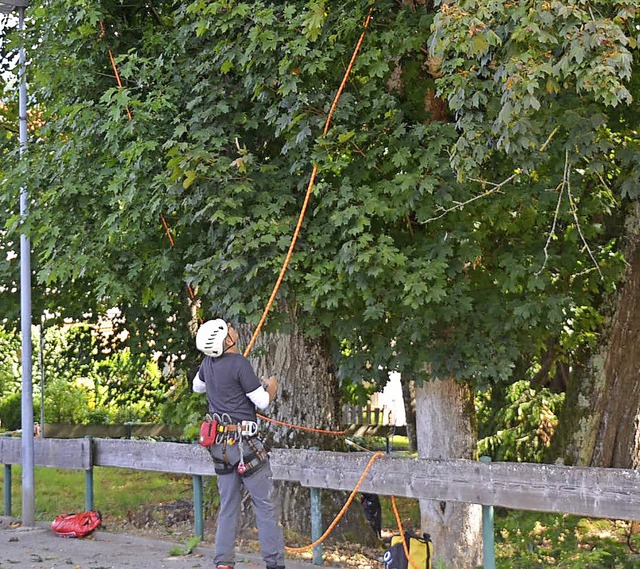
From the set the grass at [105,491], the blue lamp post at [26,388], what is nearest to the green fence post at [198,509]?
the blue lamp post at [26,388]

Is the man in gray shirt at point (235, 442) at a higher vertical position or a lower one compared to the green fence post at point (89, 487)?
higher

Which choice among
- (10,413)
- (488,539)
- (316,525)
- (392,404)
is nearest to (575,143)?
(488,539)

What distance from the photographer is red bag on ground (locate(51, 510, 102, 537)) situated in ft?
35.8

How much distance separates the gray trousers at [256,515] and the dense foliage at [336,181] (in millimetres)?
1960

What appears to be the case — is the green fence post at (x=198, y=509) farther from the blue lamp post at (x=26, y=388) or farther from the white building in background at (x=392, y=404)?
the white building in background at (x=392, y=404)

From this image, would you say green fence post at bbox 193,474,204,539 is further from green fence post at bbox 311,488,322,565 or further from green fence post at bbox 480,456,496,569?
green fence post at bbox 480,456,496,569

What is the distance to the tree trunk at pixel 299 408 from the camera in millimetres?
11594

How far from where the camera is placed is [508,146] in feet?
25.6

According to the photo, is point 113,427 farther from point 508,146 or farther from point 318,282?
point 508,146

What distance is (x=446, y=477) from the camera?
8.32 meters

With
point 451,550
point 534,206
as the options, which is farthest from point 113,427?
point 534,206

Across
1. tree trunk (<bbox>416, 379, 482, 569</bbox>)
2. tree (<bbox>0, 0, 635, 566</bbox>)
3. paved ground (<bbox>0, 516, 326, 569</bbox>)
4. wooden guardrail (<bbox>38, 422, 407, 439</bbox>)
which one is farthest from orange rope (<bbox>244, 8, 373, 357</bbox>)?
wooden guardrail (<bbox>38, 422, 407, 439</bbox>)

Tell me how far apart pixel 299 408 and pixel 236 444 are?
3.55 meters

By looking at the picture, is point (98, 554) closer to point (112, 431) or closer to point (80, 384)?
point (112, 431)
